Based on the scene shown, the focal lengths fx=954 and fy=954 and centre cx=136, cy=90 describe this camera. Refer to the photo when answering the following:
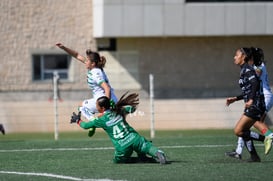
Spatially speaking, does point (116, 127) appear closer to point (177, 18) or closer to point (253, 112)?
point (253, 112)

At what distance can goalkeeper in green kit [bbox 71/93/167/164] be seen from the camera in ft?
44.1

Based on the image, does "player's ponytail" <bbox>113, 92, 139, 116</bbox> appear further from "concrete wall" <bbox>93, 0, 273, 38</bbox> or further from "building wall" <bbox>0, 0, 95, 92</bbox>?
"building wall" <bbox>0, 0, 95, 92</bbox>

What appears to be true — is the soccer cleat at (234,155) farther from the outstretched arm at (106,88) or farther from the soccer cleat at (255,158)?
the outstretched arm at (106,88)

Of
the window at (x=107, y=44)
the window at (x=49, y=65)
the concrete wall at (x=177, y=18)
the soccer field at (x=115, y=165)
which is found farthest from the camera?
the window at (x=49, y=65)

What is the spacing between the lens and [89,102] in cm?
1678

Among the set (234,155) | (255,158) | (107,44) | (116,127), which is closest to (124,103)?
(116,127)

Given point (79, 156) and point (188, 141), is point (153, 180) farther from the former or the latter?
point (188, 141)

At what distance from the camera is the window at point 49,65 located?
3188cm

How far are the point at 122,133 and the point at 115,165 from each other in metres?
0.47

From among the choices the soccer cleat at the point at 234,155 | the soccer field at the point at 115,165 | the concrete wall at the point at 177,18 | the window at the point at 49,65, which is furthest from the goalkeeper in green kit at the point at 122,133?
the window at the point at 49,65

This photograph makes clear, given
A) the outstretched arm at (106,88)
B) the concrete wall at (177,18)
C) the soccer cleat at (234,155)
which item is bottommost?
the soccer cleat at (234,155)

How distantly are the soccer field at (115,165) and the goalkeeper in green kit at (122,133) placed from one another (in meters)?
0.21

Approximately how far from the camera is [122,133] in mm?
13500

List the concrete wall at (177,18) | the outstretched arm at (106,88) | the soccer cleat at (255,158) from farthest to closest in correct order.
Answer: the concrete wall at (177,18), the outstretched arm at (106,88), the soccer cleat at (255,158)
